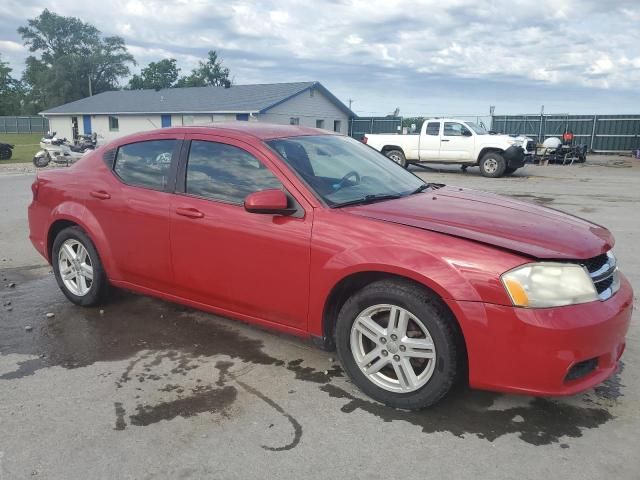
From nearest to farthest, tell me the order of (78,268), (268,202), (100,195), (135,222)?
(268,202) → (135,222) → (100,195) → (78,268)

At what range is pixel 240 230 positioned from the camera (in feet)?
11.9

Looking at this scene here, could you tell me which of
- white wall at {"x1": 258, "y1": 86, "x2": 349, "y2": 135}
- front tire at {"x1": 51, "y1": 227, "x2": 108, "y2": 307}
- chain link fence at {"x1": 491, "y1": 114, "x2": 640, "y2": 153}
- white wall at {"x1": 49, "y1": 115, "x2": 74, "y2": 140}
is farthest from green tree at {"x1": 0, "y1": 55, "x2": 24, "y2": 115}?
front tire at {"x1": 51, "y1": 227, "x2": 108, "y2": 307}

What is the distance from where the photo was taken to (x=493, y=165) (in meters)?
18.7

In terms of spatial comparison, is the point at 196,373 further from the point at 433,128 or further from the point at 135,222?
the point at 433,128

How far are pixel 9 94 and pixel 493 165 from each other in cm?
8043

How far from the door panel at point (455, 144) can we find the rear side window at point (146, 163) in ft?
53.8

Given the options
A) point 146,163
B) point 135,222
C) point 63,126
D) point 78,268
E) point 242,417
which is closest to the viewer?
point 242,417

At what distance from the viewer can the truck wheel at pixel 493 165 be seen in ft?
60.7

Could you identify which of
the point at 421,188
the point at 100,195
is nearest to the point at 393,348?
the point at 421,188

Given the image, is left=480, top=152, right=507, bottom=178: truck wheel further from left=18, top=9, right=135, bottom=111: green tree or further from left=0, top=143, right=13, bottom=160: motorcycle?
left=18, top=9, right=135, bottom=111: green tree

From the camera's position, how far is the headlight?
8.97 feet

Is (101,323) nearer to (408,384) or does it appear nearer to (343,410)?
(343,410)

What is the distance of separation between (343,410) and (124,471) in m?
1.21

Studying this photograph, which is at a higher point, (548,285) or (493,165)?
(548,285)
